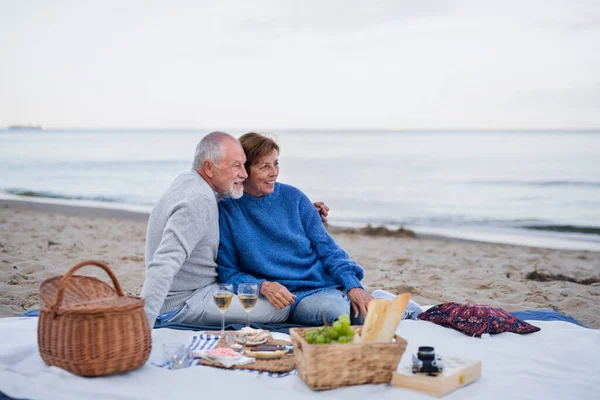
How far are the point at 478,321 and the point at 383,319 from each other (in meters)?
1.55

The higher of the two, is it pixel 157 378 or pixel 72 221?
pixel 157 378

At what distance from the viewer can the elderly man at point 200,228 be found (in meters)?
3.75

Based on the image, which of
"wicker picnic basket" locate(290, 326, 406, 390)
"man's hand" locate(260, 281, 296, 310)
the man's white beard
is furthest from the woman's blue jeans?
"wicker picnic basket" locate(290, 326, 406, 390)

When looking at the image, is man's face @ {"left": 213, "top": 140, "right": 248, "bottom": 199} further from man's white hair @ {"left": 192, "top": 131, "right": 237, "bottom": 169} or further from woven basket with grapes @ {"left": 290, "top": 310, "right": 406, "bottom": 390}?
woven basket with grapes @ {"left": 290, "top": 310, "right": 406, "bottom": 390}

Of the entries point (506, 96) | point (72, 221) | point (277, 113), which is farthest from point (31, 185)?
point (277, 113)

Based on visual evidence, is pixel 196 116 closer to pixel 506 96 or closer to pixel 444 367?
pixel 506 96

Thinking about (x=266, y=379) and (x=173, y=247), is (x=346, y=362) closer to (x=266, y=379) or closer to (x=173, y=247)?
(x=266, y=379)

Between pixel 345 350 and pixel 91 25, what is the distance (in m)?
18.3

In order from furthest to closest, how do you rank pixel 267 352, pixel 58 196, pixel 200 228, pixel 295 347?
1. pixel 58 196
2. pixel 200 228
3. pixel 267 352
4. pixel 295 347

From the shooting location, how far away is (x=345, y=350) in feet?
8.81

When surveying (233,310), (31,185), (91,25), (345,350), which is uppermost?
(91,25)

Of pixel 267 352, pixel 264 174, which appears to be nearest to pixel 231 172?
pixel 264 174

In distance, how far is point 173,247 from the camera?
3.56 meters

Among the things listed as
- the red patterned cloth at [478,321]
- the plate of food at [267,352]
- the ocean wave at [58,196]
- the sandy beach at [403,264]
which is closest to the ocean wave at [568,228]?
the sandy beach at [403,264]
